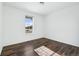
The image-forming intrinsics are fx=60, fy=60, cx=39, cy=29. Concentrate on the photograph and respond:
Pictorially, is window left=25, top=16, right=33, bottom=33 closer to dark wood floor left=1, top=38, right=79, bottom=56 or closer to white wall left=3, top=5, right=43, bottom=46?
white wall left=3, top=5, right=43, bottom=46

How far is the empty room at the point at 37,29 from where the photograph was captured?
2539mm

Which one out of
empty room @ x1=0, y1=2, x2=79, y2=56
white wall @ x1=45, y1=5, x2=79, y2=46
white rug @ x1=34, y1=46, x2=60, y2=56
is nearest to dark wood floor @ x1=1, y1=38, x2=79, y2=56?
empty room @ x1=0, y1=2, x2=79, y2=56

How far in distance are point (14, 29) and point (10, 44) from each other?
82 cm

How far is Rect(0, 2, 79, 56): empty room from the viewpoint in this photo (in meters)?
2.54

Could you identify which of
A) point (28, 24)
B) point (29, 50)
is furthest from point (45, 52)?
point (28, 24)

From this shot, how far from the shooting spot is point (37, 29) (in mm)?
4906

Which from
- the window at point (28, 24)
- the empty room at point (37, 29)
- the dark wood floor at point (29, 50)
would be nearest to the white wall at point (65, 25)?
the empty room at point (37, 29)

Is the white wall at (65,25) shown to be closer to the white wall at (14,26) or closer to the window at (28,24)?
the window at (28,24)

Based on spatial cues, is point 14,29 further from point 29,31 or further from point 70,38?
point 70,38

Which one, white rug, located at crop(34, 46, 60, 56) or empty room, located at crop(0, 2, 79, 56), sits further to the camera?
empty room, located at crop(0, 2, 79, 56)

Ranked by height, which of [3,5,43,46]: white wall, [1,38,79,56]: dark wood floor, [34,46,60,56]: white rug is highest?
[3,5,43,46]: white wall

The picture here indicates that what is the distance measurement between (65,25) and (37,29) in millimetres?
A: 2198

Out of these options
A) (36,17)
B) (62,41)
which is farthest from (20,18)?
(62,41)

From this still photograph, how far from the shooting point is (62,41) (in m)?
3.78
